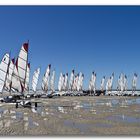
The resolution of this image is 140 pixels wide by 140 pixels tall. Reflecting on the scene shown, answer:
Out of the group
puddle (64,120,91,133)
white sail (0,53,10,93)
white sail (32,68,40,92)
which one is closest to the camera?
puddle (64,120,91,133)

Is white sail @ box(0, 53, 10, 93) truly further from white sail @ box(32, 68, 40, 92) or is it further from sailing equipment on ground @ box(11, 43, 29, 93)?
white sail @ box(32, 68, 40, 92)

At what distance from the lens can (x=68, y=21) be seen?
40.6ft

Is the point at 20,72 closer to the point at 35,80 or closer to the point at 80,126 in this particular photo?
the point at 80,126

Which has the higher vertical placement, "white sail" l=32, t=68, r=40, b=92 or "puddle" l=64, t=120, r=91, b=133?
"white sail" l=32, t=68, r=40, b=92

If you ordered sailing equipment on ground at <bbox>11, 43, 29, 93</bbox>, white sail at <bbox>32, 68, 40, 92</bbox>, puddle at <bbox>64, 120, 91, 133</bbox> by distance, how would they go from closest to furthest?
puddle at <bbox>64, 120, 91, 133</bbox> → sailing equipment on ground at <bbox>11, 43, 29, 93</bbox> → white sail at <bbox>32, 68, 40, 92</bbox>

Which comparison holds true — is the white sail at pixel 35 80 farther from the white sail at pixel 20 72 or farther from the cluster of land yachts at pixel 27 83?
the white sail at pixel 20 72

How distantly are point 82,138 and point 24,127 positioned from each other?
314 centimetres

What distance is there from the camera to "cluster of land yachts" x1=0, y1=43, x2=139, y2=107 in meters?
20.3

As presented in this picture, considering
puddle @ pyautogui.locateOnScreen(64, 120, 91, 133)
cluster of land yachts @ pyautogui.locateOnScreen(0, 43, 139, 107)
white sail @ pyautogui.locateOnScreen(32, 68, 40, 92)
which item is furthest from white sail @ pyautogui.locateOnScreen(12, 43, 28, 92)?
white sail @ pyautogui.locateOnScreen(32, 68, 40, 92)

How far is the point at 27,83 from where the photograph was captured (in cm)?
3609

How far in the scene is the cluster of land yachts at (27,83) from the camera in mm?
20311

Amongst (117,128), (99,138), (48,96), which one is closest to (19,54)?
(117,128)
